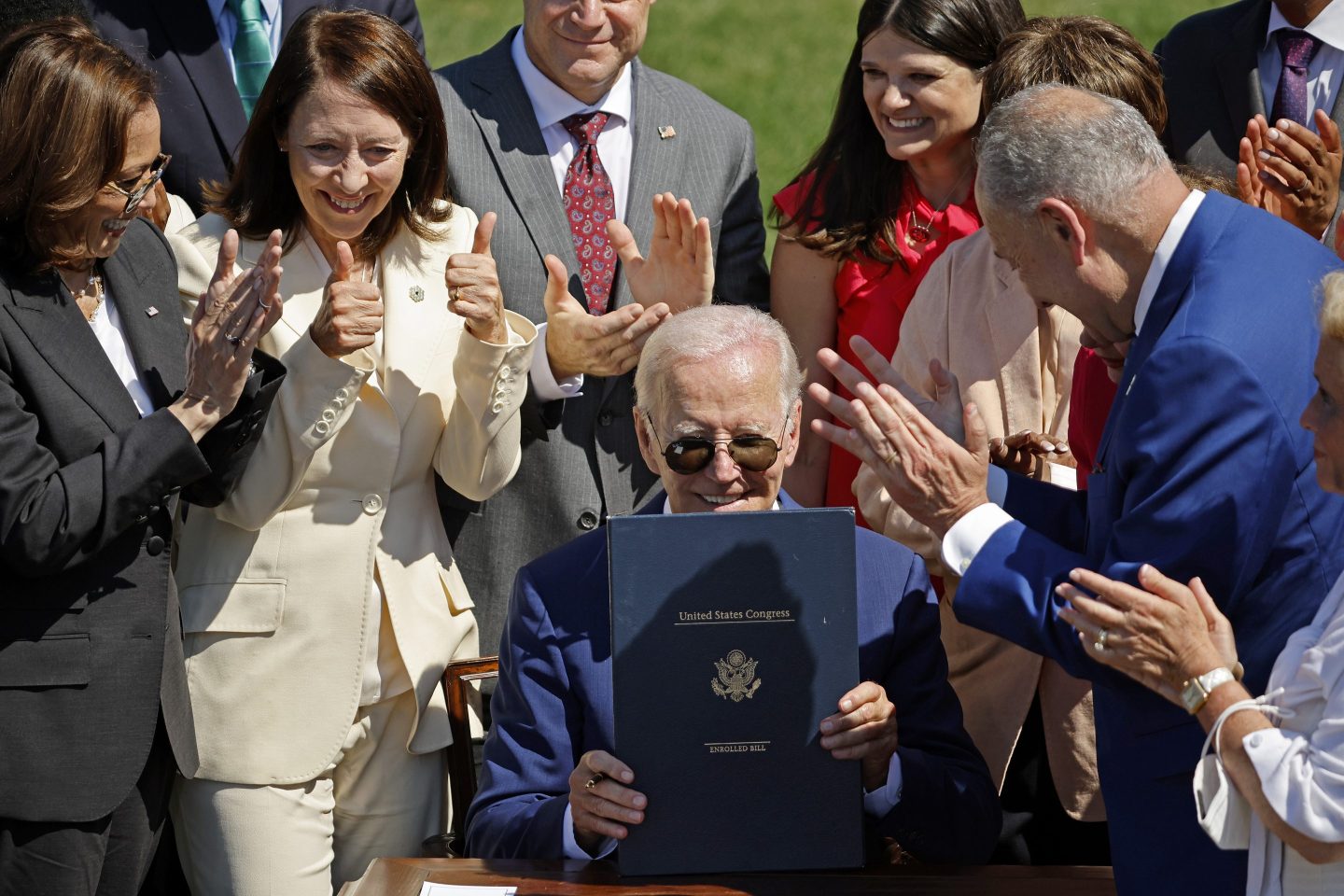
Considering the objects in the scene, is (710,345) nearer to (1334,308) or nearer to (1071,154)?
(1071,154)

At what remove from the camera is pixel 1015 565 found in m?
3.02

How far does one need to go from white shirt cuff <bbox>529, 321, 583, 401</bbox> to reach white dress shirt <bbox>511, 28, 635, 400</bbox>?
1.45ft

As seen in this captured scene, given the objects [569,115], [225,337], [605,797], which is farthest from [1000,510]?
[569,115]

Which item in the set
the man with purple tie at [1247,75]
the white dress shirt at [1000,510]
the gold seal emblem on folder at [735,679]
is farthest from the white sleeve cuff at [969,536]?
the man with purple tie at [1247,75]

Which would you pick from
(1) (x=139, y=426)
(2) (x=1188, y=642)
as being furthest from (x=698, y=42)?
(2) (x=1188, y=642)

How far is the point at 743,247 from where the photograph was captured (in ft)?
15.9

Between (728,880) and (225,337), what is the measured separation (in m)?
1.59

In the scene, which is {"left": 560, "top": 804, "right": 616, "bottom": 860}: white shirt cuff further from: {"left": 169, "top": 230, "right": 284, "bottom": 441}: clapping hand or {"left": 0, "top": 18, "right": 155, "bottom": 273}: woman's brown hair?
{"left": 0, "top": 18, "right": 155, "bottom": 273}: woman's brown hair

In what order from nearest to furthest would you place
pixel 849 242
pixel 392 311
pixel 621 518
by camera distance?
pixel 621 518 < pixel 392 311 < pixel 849 242

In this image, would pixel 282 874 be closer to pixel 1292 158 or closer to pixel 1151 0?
pixel 1292 158

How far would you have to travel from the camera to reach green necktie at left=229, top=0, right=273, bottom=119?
4.76 metres

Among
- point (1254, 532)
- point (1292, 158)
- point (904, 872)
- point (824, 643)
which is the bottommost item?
point (904, 872)

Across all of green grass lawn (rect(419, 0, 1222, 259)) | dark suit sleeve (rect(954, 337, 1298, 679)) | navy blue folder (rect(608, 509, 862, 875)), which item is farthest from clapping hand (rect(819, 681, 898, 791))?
green grass lawn (rect(419, 0, 1222, 259))

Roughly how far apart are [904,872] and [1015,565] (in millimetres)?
593
